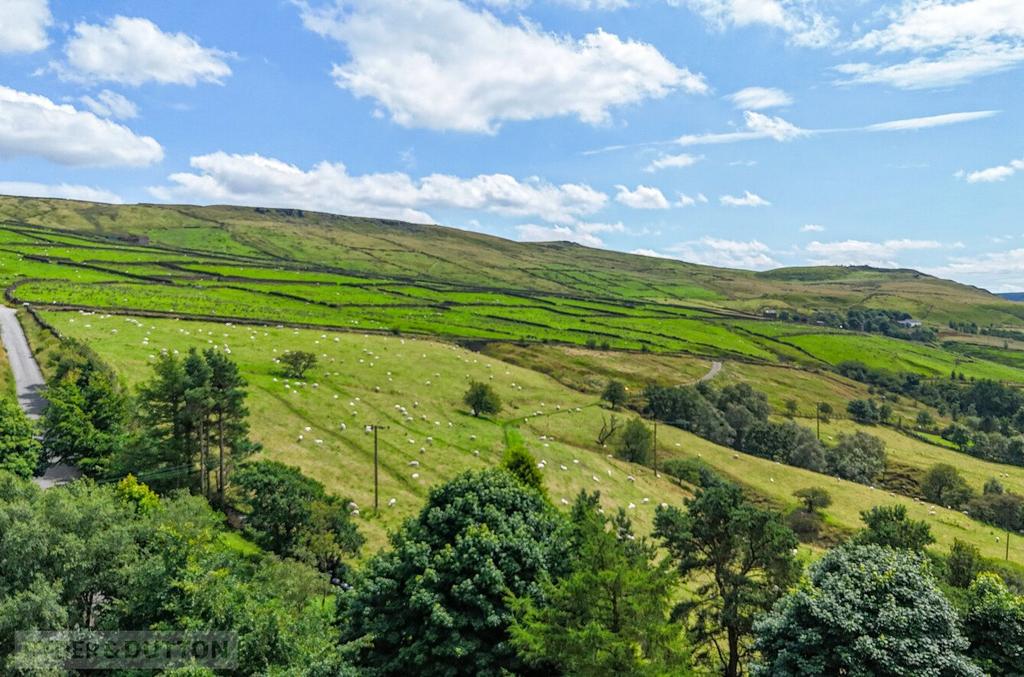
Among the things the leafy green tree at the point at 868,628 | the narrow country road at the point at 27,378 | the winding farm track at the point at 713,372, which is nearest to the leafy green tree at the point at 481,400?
the narrow country road at the point at 27,378

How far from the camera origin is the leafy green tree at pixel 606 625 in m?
17.5

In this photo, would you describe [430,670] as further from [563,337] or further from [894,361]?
[894,361]

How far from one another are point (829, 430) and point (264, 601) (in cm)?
13200

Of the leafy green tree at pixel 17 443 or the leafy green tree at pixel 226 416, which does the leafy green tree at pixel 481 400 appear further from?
the leafy green tree at pixel 17 443

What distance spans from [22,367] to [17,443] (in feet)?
117

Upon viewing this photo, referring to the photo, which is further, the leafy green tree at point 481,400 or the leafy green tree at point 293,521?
the leafy green tree at point 481,400

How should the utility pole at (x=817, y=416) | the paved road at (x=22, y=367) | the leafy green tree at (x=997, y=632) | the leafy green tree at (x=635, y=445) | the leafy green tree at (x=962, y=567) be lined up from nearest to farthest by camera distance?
the leafy green tree at (x=997, y=632)
the leafy green tree at (x=962, y=567)
the paved road at (x=22, y=367)
the leafy green tree at (x=635, y=445)
the utility pole at (x=817, y=416)

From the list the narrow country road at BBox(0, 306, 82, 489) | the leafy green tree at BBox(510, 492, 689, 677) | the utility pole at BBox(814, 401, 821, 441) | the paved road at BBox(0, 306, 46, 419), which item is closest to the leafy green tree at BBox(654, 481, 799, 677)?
the leafy green tree at BBox(510, 492, 689, 677)

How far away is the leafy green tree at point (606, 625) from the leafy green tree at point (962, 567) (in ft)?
121

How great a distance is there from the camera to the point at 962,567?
1766 inches

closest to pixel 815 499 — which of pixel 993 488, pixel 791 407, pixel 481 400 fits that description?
pixel 993 488

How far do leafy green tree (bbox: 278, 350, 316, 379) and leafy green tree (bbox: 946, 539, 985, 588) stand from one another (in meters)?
74.9

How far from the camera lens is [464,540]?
78.0 ft

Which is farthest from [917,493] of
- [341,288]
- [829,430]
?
[341,288]
